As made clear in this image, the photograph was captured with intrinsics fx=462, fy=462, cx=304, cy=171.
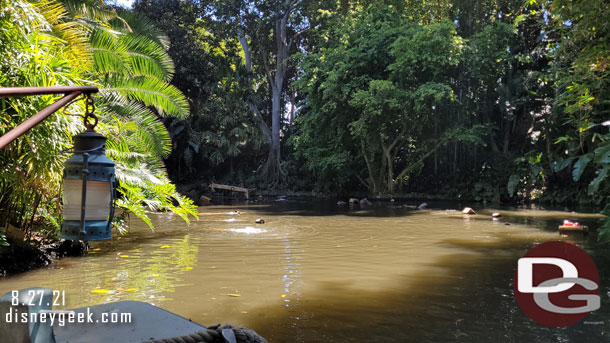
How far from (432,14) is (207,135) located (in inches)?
518

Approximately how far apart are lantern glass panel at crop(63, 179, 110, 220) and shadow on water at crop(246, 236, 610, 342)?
6.62 feet

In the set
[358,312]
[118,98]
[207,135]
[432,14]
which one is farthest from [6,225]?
[432,14]

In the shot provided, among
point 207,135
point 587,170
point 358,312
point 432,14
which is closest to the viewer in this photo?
point 358,312

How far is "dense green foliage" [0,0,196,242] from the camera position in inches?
212

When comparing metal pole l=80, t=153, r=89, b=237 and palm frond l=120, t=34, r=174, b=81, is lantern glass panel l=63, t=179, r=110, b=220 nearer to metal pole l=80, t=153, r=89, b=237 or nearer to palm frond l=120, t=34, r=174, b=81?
metal pole l=80, t=153, r=89, b=237

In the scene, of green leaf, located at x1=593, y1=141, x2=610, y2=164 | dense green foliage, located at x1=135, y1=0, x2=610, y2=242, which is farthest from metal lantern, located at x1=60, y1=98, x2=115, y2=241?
dense green foliage, located at x1=135, y1=0, x2=610, y2=242

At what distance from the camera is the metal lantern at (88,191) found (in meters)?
2.02

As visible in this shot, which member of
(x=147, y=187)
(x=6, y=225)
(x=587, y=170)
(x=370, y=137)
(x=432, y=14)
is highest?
(x=432, y=14)

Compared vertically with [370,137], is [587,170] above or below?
below

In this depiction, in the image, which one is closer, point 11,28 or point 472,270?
point 11,28

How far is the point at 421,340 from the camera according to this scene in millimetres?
3635

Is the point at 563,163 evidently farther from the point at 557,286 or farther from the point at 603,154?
the point at 603,154

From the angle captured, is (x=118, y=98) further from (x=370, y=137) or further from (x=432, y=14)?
(x=432, y=14)

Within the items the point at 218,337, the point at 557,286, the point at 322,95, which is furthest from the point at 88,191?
the point at 322,95
